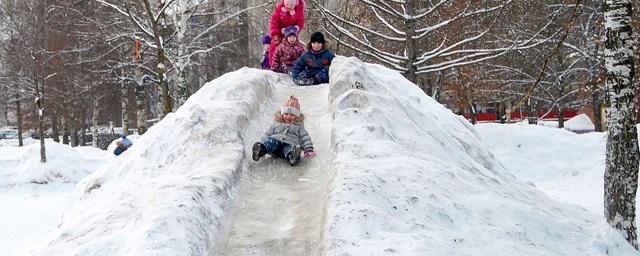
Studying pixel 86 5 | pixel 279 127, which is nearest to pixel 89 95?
pixel 86 5

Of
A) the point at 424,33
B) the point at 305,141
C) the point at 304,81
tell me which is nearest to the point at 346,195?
the point at 305,141

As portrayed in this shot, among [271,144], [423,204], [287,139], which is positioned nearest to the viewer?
[423,204]

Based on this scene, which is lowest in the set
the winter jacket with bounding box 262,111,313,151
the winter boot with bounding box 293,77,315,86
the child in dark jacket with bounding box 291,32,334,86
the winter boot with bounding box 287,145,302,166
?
the winter boot with bounding box 287,145,302,166

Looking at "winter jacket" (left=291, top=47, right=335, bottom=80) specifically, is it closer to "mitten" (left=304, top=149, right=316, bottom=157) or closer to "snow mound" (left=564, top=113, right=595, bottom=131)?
"mitten" (left=304, top=149, right=316, bottom=157)

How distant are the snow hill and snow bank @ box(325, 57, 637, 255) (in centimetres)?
2

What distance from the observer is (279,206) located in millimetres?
5918

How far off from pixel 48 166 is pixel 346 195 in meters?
17.4

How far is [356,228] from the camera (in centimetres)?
453

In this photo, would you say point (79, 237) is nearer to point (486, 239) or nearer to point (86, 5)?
point (486, 239)

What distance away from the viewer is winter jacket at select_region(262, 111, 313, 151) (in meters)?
7.25

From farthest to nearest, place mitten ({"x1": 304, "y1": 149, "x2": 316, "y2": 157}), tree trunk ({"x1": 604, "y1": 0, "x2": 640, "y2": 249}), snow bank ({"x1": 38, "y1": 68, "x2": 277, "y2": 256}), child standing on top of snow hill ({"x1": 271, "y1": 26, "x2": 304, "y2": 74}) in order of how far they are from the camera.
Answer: child standing on top of snow hill ({"x1": 271, "y1": 26, "x2": 304, "y2": 74})
mitten ({"x1": 304, "y1": 149, "x2": 316, "y2": 157})
tree trunk ({"x1": 604, "y1": 0, "x2": 640, "y2": 249})
snow bank ({"x1": 38, "y1": 68, "x2": 277, "y2": 256})

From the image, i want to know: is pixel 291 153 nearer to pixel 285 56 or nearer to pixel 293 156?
pixel 293 156

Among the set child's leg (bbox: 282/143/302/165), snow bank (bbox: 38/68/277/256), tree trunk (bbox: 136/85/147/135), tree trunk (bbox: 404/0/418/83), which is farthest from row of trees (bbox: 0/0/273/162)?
child's leg (bbox: 282/143/302/165)

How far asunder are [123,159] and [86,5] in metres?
17.2
